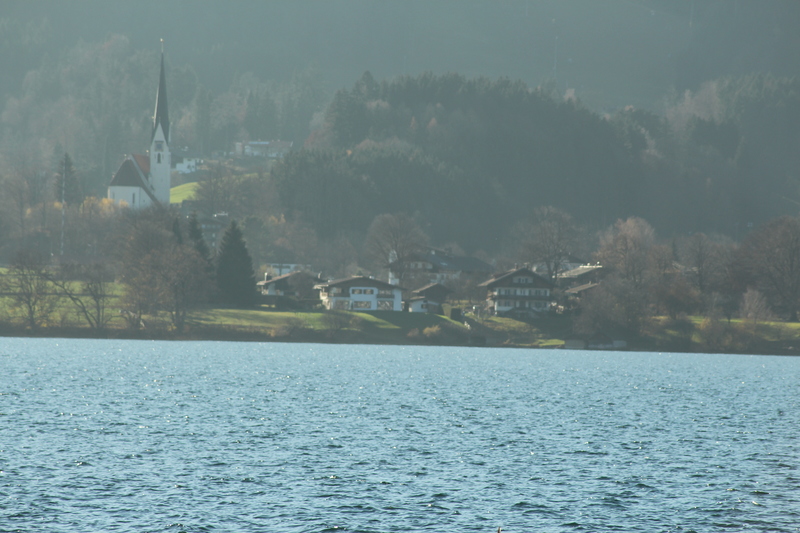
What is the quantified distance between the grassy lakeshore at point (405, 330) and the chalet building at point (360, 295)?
4803mm

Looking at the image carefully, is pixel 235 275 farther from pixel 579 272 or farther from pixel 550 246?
pixel 579 272

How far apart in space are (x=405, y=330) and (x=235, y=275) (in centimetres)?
2213

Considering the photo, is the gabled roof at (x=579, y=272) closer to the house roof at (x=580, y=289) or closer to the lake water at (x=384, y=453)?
the house roof at (x=580, y=289)

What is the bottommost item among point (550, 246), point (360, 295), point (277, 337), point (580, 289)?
point (277, 337)

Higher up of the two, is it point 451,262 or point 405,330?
point 451,262

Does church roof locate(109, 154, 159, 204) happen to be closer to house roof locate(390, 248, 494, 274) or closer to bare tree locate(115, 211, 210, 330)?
house roof locate(390, 248, 494, 274)

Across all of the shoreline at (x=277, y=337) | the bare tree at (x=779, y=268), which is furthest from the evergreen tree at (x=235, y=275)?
the bare tree at (x=779, y=268)

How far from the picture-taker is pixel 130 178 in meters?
192

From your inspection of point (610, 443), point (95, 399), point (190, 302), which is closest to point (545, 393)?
point (610, 443)

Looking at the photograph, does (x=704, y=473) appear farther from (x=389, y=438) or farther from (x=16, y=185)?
(x=16, y=185)

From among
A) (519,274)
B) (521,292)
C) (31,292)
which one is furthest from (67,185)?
(521,292)

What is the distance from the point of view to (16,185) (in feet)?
583

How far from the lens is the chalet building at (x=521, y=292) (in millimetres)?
127188

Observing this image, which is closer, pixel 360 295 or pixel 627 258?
pixel 360 295
